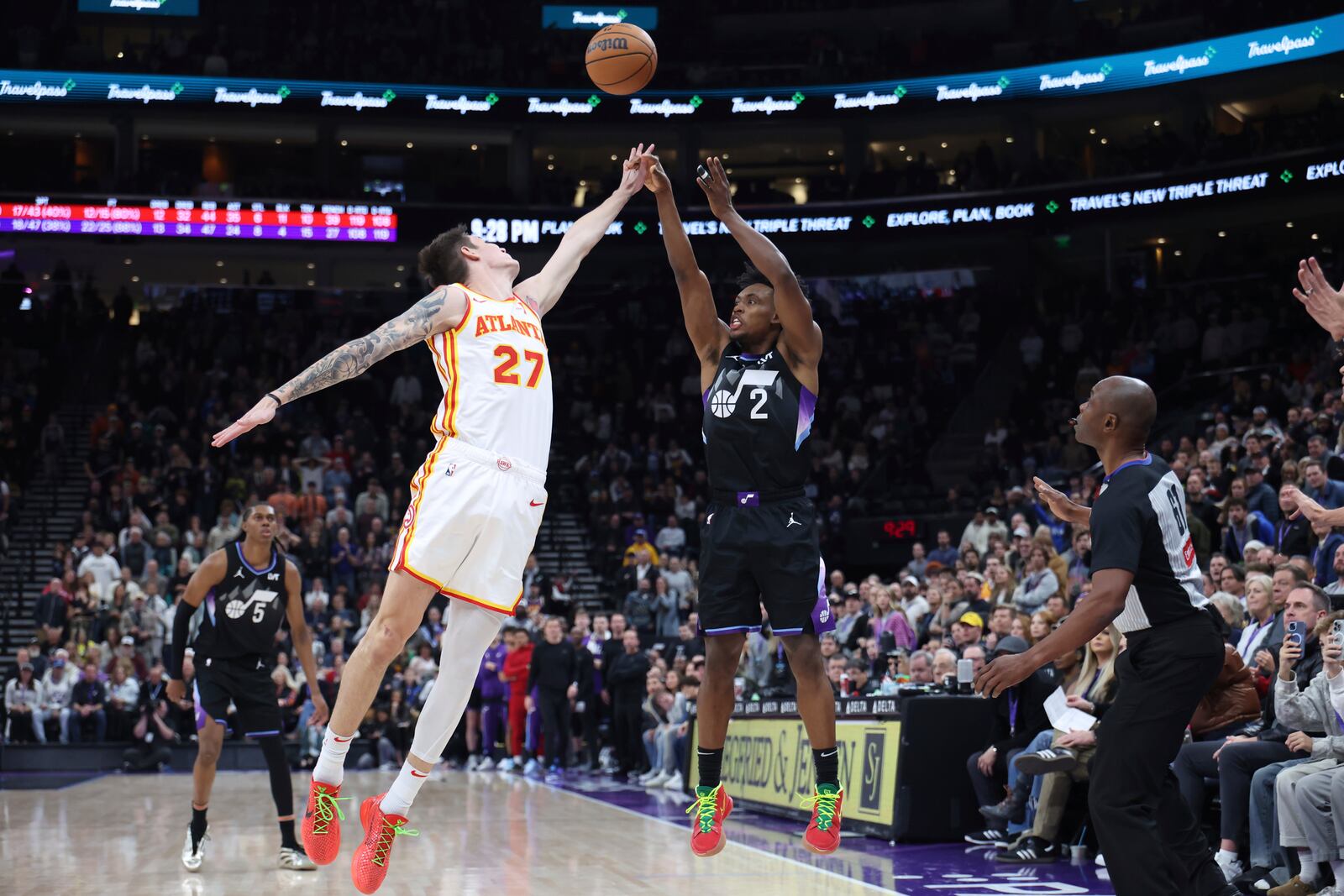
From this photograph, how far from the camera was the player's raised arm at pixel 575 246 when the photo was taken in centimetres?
660

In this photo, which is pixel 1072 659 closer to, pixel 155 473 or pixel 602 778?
pixel 602 778

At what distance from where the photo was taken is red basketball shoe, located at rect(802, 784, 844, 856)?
21.2ft

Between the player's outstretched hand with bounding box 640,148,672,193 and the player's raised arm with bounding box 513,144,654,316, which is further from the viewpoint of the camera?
the player's outstretched hand with bounding box 640,148,672,193

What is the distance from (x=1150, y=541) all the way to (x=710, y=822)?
2346 mm

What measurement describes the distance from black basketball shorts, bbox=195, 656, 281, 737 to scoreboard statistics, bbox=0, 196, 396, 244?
20.1m

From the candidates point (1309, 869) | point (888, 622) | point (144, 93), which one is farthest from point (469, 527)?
point (144, 93)

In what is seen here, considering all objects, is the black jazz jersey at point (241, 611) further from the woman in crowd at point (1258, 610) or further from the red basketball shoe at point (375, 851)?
the woman in crowd at point (1258, 610)

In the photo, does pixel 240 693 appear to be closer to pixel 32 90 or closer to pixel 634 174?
pixel 634 174

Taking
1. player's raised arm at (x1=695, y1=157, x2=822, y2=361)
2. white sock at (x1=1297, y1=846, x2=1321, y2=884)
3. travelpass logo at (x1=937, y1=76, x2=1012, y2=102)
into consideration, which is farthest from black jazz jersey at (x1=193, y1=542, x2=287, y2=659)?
travelpass logo at (x1=937, y1=76, x2=1012, y2=102)

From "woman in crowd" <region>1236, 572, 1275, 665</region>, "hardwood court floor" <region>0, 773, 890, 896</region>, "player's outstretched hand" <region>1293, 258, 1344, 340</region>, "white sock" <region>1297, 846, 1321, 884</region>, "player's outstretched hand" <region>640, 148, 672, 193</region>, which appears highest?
"player's outstretched hand" <region>640, 148, 672, 193</region>

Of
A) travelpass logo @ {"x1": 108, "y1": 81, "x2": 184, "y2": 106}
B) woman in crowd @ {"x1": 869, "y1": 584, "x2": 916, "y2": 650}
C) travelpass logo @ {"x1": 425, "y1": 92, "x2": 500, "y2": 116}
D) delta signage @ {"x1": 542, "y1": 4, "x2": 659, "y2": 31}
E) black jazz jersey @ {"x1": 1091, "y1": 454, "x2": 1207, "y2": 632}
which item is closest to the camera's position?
black jazz jersey @ {"x1": 1091, "y1": 454, "x2": 1207, "y2": 632}

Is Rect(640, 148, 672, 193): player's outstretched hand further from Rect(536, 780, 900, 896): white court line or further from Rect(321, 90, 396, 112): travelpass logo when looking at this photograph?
Rect(321, 90, 396, 112): travelpass logo

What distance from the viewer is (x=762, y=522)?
21.4ft

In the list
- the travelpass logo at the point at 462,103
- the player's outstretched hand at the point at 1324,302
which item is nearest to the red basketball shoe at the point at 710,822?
the player's outstretched hand at the point at 1324,302
